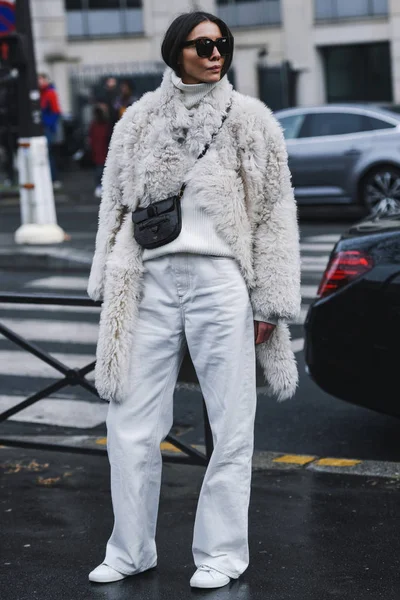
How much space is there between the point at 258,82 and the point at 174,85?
31204 millimetres

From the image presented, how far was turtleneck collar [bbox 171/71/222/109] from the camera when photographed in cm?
423

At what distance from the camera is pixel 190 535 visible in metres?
4.93

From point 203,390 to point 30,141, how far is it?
11.1m

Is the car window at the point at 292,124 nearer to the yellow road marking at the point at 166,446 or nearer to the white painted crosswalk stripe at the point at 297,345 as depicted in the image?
the white painted crosswalk stripe at the point at 297,345

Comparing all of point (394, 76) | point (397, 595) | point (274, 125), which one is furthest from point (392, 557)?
point (394, 76)

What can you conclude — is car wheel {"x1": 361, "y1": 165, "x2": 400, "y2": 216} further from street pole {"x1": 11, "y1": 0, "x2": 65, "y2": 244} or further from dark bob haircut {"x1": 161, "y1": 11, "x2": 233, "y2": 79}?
dark bob haircut {"x1": 161, "y1": 11, "x2": 233, "y2": 79}

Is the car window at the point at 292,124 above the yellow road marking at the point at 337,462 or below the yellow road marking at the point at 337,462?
above

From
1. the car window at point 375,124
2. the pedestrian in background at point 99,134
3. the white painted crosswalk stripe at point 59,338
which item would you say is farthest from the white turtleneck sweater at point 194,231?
the pedestrian in background at point 99,134

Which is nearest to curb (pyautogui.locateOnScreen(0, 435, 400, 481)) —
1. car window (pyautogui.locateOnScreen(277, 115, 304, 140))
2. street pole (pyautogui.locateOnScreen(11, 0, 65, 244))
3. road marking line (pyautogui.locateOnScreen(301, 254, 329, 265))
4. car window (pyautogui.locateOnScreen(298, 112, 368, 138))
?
road marking line (pyautogui.locateOnScreen(301, 254, 329, 265))

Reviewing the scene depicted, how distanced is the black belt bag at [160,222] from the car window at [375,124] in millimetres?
12528

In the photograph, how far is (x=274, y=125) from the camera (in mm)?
4289

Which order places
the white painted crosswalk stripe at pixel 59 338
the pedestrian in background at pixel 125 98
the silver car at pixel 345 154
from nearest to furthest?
1. the white painted crosswalk stripe at pixel 59 338
2. the silver car at pixel 345 154
3. the pedestrian in background at pixel 125 98

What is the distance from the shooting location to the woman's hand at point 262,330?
4293 millimetres

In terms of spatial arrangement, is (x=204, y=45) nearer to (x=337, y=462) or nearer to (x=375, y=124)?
(x=337, y=462)
